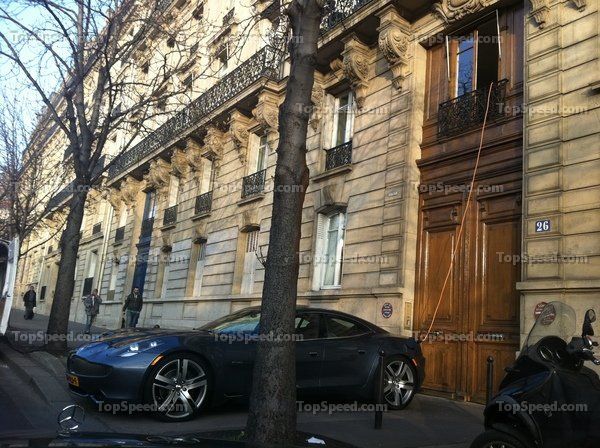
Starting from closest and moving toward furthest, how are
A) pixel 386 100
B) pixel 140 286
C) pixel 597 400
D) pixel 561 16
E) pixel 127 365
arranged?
pixel 597 400 → pixel 127 365 → pixel 561 16 → pixel 386 100 → pixel 140 286

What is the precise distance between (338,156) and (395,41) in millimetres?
3082

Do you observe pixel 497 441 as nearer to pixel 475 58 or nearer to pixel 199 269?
pixel 475 58

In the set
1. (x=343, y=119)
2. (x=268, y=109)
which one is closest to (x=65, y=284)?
(x=268, y=109)

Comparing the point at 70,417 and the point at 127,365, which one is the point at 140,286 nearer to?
the point at 127,365

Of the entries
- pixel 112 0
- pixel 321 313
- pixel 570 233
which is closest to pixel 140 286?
pixel 112 0

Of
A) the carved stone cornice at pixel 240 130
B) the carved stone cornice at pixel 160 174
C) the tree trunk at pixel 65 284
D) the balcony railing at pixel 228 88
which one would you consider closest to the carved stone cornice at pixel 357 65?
the balcony railing at pixel 228 88

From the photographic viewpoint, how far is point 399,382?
8016 mm

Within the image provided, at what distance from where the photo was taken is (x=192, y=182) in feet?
71.5

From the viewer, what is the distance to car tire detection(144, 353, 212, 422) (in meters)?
6.44

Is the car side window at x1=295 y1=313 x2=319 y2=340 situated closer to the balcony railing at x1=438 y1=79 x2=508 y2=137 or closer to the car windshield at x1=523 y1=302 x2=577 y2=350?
the car windshield at x1=523 y1=302 x2=577 y2=350

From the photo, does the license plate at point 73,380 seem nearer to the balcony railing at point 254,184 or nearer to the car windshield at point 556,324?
the car windshield at point 556,324

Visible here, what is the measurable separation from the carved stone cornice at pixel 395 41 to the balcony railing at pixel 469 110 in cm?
145

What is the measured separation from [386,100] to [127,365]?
847cm

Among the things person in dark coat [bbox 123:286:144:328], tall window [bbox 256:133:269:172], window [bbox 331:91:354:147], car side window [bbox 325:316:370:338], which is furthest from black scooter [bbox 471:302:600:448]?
person in dark coat [bbox 123:286:144:328]
